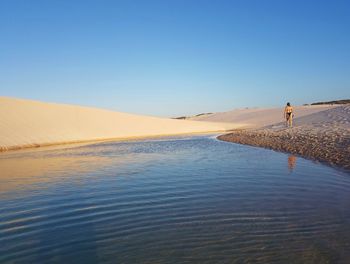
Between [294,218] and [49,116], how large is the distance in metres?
33.7

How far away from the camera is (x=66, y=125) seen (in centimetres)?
3566

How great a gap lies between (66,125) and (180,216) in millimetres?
30370

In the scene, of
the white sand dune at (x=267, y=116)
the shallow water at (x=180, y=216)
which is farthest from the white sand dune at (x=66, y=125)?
the shallow water at (x=180, y=216)

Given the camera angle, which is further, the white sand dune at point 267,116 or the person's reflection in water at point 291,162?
the white sand dune at point 267,116

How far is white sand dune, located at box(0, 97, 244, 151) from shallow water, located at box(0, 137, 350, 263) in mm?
16698

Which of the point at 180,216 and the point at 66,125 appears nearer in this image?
the point at 180,216

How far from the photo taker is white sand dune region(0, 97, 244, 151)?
93.1 feet

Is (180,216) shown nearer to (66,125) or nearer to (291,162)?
(291,162)

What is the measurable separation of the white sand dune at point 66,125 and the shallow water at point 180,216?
54.8ft

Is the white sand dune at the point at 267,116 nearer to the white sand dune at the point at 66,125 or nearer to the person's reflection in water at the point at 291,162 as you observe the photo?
the white sand dune at the point at 66,125

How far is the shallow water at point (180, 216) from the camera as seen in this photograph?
515cm

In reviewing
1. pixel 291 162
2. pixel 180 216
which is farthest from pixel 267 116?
pixel 180 216

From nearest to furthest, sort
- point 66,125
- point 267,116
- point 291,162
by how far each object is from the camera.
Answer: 1. point 291,162
2. point 66,125
3. point 267,116

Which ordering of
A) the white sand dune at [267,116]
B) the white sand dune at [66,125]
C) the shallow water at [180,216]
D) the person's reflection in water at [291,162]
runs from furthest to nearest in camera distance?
1. the white sand dune at [267,116]
2. the white sand dune at [66,125]
3. the person's reflection in water at [291,162]
4. the shallow water at [180,216]
